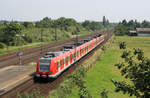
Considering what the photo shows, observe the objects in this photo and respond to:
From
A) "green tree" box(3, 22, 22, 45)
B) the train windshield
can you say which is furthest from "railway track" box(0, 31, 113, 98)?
"green tree" box(3, 22, 22, 45)

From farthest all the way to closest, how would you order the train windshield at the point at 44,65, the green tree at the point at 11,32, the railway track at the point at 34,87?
the green tree at the point at 11,32 → the train windshield at the point at 44,65 → the railway track at the point at 34,87

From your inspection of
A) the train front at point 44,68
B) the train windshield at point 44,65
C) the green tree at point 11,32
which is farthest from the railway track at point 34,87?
the green tree at point 11,32

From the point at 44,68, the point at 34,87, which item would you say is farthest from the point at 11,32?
the point at 34,87

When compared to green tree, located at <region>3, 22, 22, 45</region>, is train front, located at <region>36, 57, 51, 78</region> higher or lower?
lower

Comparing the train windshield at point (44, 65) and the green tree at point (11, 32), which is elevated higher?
the green tree at point (11, 32)

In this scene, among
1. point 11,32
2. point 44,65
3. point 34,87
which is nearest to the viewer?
point 34,87

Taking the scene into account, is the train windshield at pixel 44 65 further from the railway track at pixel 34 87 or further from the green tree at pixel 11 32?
the green tree at pixel 11 32

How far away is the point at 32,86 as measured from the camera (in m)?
21.6

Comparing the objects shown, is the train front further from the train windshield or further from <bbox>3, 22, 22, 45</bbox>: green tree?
<bbox>3, 22, 22, 45</bbox>: green tree

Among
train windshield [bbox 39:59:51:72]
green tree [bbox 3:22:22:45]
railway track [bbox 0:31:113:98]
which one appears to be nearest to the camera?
railway track [bbox 0:31:113:98]

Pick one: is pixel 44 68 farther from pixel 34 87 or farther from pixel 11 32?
pixel 11 32

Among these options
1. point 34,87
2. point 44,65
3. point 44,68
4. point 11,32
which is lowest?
point 34,87

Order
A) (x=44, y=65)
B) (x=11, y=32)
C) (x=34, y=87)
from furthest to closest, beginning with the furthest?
(x=11, y=32) < (x=44, y=65) < (x=34, y=87)

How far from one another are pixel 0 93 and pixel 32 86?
358 cm
